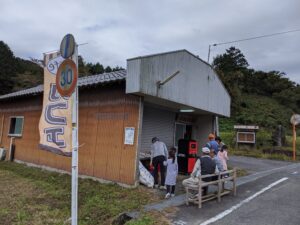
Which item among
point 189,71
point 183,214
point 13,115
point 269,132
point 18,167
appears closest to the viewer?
point 183,214

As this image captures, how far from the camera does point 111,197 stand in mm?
7992

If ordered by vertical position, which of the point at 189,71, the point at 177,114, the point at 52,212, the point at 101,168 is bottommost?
the point at 52,212

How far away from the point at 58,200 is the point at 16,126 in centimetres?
894

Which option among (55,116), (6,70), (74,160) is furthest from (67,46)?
(6,70)

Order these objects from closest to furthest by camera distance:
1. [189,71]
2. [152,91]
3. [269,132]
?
[152,91]
[189,71]
[269,132]

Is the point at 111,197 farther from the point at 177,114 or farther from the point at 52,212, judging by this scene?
the point at 177,114

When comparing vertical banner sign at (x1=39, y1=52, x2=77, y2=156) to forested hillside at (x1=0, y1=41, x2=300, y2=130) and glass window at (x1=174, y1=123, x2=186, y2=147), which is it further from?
forested hillside at (x1=0, y1=41, x2=300, y2=130)

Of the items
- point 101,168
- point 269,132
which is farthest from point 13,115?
point 269,132

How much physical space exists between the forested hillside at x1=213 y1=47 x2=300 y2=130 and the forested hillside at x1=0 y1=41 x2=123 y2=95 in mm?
15355

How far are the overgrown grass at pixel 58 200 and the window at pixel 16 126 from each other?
4488mm

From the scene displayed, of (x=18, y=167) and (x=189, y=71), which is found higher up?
(x=189, y=71)

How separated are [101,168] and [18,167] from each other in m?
5.22

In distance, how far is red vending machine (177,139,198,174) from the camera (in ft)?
38.8

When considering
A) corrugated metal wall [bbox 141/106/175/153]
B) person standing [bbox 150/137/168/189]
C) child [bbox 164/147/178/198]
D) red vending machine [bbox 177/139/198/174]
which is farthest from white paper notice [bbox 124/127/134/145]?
red vending machine [bbox 177/139/198/174]
